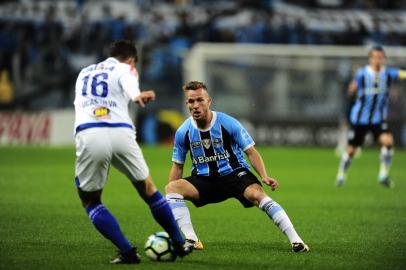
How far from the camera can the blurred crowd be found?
2738 cm

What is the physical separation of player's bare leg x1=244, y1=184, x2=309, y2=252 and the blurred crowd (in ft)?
64.3

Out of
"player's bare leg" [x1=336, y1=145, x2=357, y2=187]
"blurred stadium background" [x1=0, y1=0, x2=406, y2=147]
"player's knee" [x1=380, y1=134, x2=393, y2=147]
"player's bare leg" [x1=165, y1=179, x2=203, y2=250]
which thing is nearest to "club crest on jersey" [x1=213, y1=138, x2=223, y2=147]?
"player's bare leg" [x1=165, y1=179, x2=203, y2=250]

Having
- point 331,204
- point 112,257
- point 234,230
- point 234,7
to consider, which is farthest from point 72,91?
point 112,257

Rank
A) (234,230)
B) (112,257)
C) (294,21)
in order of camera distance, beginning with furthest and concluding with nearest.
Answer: (294,21) < (234,230) < (112,257)

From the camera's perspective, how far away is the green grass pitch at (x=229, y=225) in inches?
268

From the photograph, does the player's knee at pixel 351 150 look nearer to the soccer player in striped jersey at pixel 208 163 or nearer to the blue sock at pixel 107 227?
the soccer player in striped jersey at pixel 208 163

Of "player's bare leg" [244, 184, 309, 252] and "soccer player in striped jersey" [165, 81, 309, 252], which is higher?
"soccer player in striped jersey" [165, 81, 309, 252]

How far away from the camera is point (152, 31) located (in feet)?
96.4

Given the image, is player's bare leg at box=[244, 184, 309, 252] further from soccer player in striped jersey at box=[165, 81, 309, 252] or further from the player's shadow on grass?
the player's shadow on grass

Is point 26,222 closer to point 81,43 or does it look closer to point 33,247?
point 33,247

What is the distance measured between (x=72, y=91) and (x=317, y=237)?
20096mm

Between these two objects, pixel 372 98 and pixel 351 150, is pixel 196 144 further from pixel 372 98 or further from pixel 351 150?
pixel 372 98

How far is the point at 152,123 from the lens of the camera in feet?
86.1

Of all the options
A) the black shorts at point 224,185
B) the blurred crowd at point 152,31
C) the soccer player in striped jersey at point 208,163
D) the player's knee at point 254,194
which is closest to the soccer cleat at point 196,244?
the soccer player in striped jersey at point 208,163
